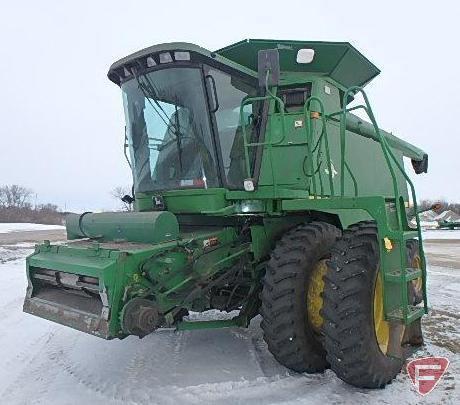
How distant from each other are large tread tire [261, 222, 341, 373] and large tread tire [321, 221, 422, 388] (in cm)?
28

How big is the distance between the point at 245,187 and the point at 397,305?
1.56 m

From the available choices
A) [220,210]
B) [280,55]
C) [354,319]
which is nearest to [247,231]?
[220,210]

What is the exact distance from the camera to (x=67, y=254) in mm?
3545

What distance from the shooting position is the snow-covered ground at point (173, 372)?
122 inches

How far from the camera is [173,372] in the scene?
3580mm

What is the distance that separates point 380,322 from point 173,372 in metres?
1.70

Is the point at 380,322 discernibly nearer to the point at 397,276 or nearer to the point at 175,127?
the point at 397,276

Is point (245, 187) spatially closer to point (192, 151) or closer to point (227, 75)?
point (192, 151)

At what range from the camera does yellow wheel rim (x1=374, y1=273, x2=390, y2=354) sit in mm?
3396

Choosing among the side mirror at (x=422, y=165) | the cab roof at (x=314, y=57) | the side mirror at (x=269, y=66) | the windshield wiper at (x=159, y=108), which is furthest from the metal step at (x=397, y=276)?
the side mirror at (x=422, y=165)

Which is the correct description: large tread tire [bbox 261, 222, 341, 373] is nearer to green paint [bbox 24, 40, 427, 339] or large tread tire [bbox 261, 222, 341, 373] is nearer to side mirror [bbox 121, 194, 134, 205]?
green paint [bbox 24, 40, 427, 339]

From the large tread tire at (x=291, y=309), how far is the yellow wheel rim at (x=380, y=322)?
0.47m

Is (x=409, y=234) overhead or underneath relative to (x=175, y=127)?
underneath

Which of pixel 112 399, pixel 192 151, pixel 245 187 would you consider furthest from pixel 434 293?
pixel 112 399
